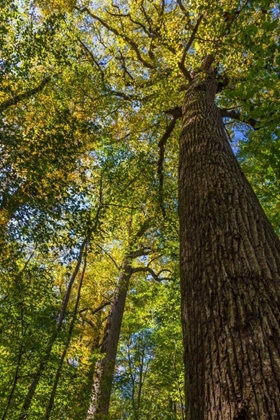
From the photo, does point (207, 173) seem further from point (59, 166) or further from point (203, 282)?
point (59, 166)

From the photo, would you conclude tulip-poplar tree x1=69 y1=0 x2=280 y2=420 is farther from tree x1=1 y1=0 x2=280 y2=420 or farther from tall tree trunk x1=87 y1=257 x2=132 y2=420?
tall tree trunk x1=87 y1=257 x2=132 y2=420

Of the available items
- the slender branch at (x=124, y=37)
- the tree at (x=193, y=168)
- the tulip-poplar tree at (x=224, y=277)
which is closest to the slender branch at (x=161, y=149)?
the tree at (x=193, y=168)

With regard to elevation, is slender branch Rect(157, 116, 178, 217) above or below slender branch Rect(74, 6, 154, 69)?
below

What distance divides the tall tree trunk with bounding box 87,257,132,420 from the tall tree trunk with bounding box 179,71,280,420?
15.5 feet

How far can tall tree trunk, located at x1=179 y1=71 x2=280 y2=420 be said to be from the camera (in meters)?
1.37

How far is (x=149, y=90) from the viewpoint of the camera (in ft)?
30.3

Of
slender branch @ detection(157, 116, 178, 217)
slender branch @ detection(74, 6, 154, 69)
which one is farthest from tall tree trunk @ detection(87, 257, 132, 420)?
slender branch @ detection(74, 6, 154, 69)

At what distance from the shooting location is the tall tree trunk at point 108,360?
608cm

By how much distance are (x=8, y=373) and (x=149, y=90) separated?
7874mm

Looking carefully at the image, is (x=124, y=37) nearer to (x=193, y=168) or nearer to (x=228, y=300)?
(x=193, y=168)

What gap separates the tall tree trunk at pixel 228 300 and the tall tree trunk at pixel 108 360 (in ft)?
15.5

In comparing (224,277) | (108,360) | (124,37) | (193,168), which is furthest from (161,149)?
→ (224,277)

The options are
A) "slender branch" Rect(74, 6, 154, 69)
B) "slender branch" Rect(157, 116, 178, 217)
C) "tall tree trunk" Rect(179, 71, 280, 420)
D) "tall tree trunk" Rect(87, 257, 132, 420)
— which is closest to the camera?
"tall tree trunk" Rect(179, 71, 280, 420)

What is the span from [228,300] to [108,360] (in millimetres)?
8273
